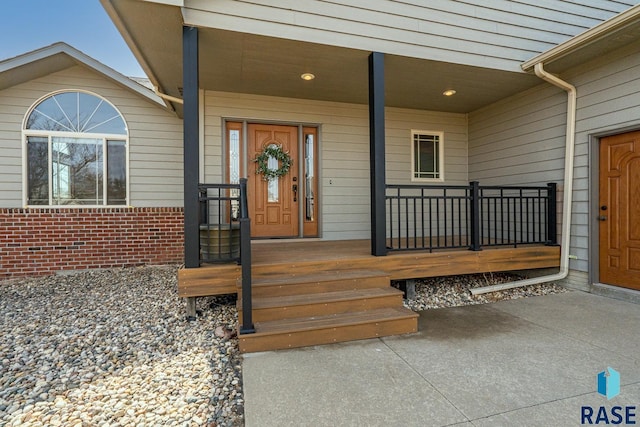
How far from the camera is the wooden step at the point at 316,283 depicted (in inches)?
116

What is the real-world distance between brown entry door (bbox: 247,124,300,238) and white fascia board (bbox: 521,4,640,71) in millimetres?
3442

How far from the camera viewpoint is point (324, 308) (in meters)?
2.82

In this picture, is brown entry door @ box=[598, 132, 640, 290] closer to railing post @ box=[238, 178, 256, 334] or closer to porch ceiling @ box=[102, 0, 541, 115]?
porch ceiling @ box=[102, 0, 541, 115]

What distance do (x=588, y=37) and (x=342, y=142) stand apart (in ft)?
10.8

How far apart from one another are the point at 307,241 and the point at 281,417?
3584 mm

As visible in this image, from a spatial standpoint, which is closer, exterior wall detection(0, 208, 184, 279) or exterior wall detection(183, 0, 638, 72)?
A: exterior wall detection(183, 0, 638, 72)

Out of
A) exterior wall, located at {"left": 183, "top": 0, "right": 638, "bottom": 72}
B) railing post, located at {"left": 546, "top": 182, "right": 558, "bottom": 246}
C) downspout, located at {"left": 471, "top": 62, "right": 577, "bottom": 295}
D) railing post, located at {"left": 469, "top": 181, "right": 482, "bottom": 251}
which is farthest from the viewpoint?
railing post, located at {"left": 546, "top": 182, "right": 558, "bottom": 246}

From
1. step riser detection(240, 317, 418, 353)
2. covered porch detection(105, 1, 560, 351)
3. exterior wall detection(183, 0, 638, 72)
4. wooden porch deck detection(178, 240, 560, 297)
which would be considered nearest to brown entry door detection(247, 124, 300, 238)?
covered porch detection(105, 1, 560, 351)

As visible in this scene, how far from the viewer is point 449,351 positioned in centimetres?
244

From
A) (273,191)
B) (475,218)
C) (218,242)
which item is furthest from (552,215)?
(218,242)

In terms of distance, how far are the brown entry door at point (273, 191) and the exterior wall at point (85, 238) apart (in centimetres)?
145

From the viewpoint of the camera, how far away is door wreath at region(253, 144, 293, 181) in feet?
16.7

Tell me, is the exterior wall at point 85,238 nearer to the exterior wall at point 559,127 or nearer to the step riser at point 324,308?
the step riser at point 324,308

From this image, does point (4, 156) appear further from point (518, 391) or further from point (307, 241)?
point (518, 391)
